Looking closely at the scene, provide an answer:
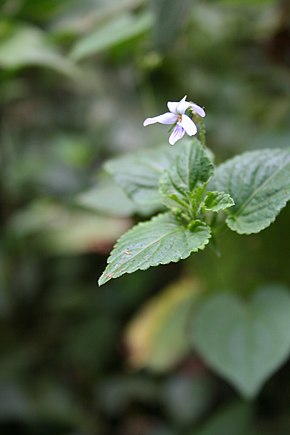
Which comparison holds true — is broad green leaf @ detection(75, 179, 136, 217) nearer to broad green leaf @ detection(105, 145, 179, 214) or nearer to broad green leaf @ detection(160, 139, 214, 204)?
broad green leaf @ detection(105, 145, 179, 214)

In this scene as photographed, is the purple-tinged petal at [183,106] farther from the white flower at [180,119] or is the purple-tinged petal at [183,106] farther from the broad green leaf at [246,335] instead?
the broad green leaf at [246,335]

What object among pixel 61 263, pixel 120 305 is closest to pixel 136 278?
pixel 120 305

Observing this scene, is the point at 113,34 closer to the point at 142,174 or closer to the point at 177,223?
the point at 142,174

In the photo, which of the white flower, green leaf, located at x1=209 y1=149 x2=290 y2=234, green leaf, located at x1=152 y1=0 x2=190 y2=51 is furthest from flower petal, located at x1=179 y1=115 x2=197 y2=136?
green leaf, located at x1=152 y1=0 x2=190 y2=51

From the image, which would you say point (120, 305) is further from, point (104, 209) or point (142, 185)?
point (142, 185)

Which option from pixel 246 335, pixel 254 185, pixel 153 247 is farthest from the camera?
pixel 246 335

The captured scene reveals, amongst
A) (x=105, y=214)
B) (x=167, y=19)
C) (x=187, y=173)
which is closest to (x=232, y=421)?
(x=105, y=214)
